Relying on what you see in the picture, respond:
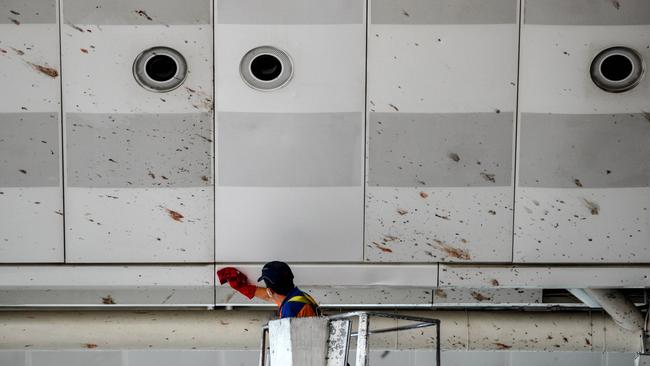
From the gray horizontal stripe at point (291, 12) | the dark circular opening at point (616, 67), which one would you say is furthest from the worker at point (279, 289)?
the dark circular opening at point (616, 67)

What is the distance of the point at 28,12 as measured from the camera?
3945 mm

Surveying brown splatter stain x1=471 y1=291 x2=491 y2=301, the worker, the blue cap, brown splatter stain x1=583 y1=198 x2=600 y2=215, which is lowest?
brown splatter stain x1=471 y1=291 x2=491 y2=301

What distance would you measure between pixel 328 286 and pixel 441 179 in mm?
951

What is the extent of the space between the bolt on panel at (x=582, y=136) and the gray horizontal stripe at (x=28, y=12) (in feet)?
9.24

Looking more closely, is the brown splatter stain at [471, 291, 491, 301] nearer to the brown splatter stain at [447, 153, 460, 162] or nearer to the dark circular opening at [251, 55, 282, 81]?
the brown splatter stain at [447, 153, 460, 162]

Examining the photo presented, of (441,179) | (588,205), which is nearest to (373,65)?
(441,179)

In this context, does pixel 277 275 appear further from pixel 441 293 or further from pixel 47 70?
pixel 47 70

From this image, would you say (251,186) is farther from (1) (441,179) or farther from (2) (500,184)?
(2) (500,184)

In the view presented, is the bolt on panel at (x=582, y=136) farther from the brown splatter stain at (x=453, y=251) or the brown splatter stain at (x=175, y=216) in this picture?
the brown splatter stain at (x=175, y=216)

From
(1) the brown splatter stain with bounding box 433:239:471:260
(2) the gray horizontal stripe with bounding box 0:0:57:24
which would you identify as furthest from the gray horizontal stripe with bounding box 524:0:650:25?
(2) the gray horizontal stripe with bounding box 0:0:57:24

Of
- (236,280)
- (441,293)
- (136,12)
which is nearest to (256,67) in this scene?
(136,12)

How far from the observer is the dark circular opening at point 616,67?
13.1 ft

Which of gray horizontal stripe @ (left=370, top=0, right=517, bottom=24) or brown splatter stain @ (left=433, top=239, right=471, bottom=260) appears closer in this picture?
gray horizontal stripe @ (left=370, top=0, right=517, bottom=24)

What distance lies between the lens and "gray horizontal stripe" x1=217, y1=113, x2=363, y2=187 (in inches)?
157
